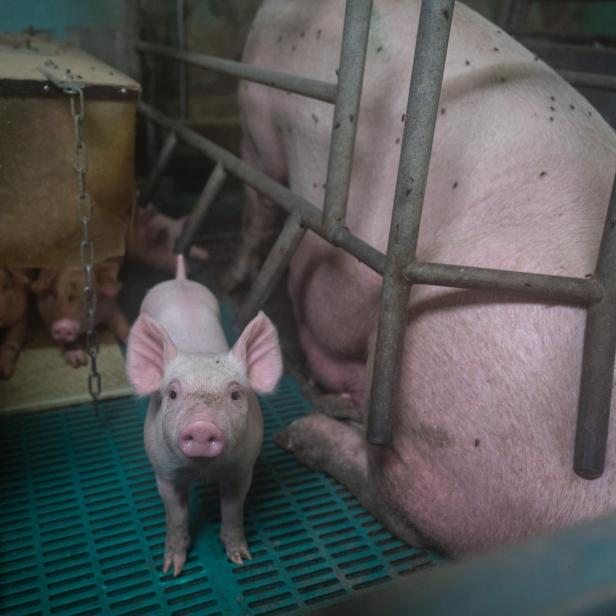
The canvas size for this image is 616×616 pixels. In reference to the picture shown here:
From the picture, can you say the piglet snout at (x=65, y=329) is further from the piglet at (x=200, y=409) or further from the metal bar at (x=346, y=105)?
the metal bar at (x=346, y=105)

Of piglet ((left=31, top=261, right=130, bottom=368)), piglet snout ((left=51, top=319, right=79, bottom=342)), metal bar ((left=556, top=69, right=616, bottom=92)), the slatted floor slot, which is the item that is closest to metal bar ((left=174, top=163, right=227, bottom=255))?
piglet ((left=31, top=261, right=130, bottom=368))

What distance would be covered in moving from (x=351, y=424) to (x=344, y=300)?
374 mm

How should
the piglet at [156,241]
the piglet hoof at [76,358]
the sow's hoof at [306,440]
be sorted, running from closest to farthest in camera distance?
the sow's hoof at [306,440] → the piglet hoof at [76,358] → the piglet at [156,241]

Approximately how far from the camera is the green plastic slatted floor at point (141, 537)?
5.02ft

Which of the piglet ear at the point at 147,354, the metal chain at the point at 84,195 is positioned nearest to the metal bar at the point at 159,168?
A: the metal chain at the point at 84,195

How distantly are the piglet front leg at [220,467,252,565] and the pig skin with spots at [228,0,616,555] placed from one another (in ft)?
1.15

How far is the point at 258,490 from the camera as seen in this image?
1.90 meters

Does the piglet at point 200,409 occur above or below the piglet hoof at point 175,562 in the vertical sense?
above

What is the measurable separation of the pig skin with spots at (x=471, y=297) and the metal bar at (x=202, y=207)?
20.0 inches

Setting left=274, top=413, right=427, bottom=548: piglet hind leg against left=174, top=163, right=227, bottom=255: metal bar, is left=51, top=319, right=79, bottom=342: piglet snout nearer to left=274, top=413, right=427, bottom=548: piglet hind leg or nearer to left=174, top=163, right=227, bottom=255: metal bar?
left=174, top=163, right=227, bottom=255: metal bar

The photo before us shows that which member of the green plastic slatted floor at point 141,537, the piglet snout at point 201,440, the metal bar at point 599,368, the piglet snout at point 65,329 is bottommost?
the green plastic slatted floor at point 141,537

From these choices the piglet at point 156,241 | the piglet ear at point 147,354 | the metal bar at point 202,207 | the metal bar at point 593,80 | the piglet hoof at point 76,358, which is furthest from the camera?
the piglet at point 156,241

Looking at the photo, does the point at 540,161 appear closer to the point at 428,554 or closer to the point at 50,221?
the point at 428,554

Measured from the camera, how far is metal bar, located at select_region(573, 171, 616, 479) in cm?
121
